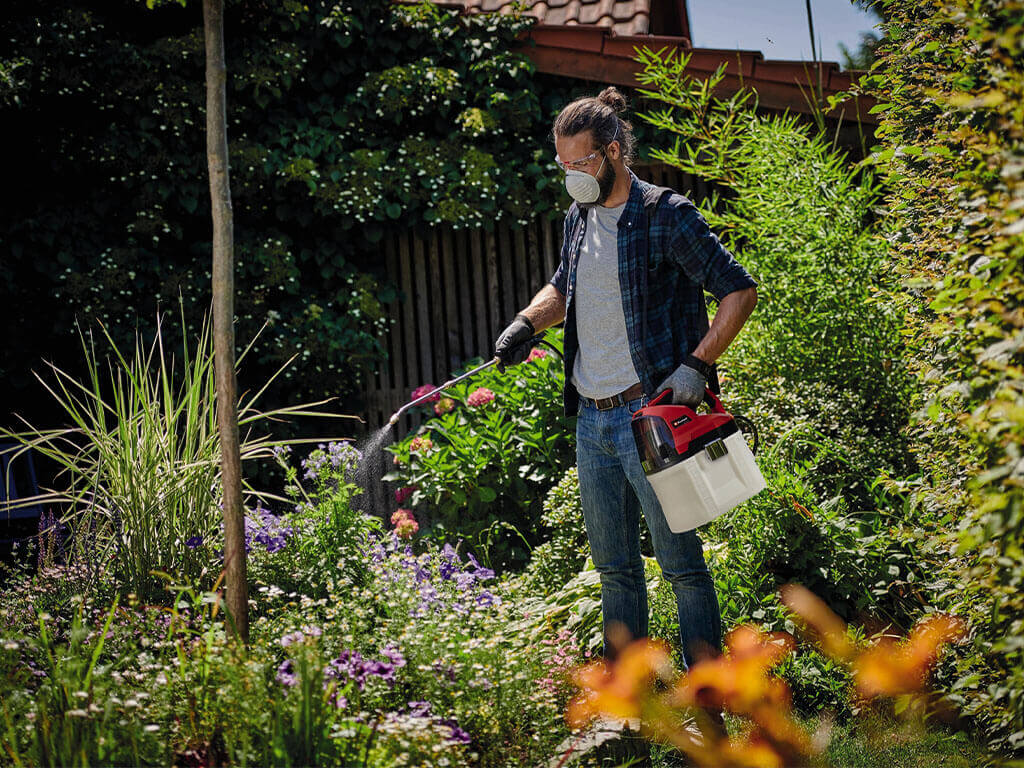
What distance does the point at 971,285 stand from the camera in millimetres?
1689

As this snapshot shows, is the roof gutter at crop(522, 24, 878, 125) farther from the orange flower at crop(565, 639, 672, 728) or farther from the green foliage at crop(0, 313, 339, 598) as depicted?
the orange flower at crop(565, 639, 672, 728)

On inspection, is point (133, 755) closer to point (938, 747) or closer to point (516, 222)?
point (938, 747)

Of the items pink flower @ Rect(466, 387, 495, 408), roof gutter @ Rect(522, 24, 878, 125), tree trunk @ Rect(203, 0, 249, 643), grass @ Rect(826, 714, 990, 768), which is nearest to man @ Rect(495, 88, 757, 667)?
grass @ Rect(826, 714, 990, 768)

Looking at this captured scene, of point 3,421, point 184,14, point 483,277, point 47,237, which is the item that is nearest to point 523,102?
point 483,277

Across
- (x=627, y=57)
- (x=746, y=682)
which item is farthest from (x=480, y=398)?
(x=746, y=682)

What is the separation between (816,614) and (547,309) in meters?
1.23

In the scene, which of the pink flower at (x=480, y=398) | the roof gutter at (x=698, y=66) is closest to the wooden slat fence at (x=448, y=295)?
the roof gutter at (x=698, y=66)

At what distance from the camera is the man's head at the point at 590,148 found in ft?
8.00

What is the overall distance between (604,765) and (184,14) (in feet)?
17.4

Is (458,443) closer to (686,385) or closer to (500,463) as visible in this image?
(500,463)

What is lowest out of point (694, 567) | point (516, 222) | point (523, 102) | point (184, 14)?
point (694, 567)

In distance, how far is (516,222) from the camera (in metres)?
5.60

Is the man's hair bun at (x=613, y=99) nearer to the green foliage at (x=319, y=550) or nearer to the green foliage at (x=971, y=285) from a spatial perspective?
the green foliage at (x=971, y=285)

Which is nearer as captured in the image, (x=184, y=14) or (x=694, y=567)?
(x=694, y=567)
